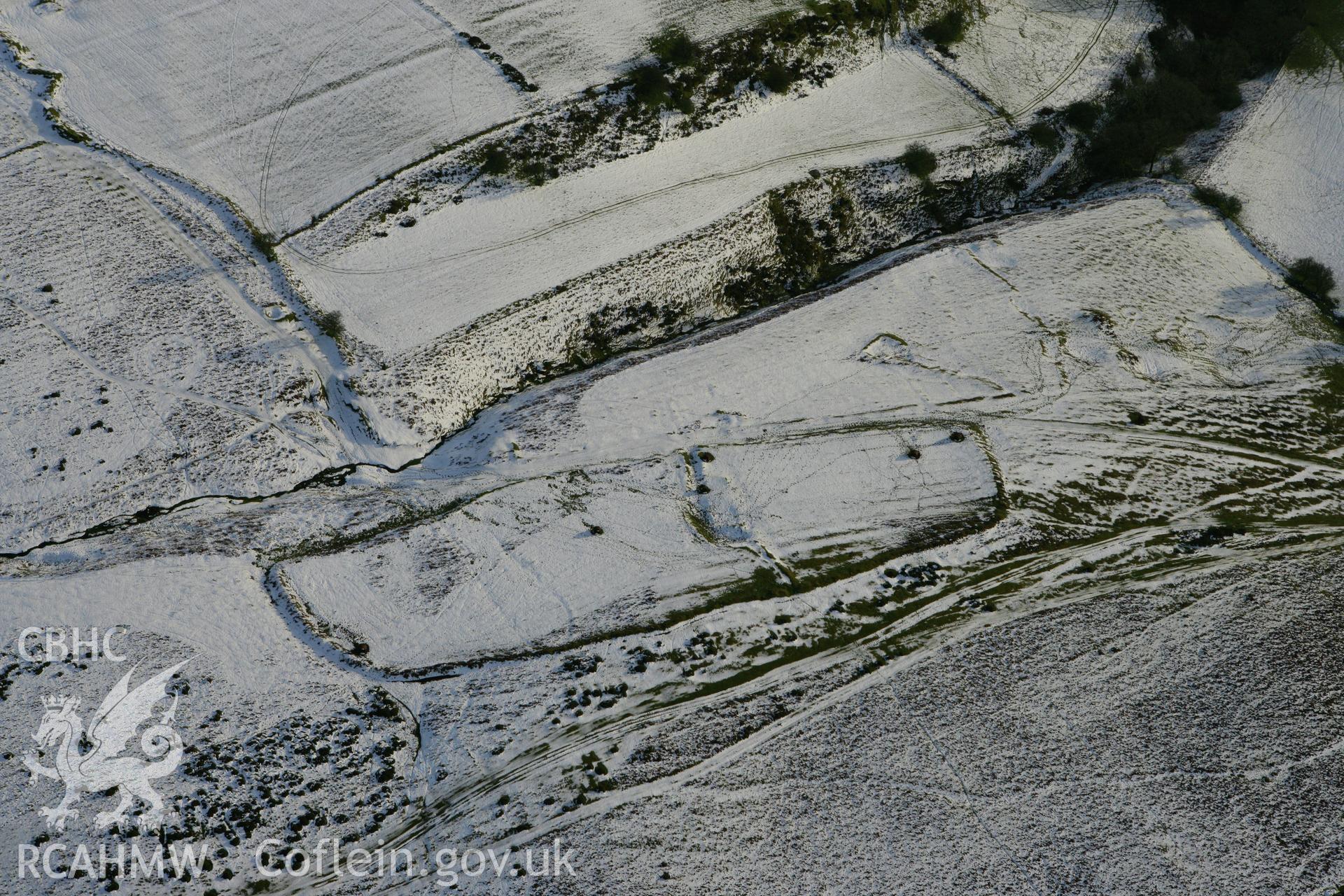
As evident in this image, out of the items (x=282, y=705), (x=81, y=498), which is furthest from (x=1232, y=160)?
(x=81, y=498)

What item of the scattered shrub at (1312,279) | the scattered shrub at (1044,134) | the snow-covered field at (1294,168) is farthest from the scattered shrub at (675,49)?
the scattered shrub at (1312,279)

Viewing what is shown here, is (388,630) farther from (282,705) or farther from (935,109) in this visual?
(935,109)

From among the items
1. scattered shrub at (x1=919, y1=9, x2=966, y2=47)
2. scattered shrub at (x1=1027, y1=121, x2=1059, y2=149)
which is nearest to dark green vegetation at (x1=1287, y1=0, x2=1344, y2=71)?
scattered shrub at (x1=1027, y1=121, x2=1059, y2=149)

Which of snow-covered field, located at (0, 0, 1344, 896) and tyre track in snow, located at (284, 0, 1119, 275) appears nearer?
snow-covered field, located at (0, 0, 1344, 896)

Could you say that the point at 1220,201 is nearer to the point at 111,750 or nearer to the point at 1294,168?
the point at 1294,168

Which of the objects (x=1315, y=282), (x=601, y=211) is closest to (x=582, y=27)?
(x=601, y=211)

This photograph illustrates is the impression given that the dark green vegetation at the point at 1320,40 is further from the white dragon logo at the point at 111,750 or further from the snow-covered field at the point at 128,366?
the white dragon logo at the point at 111,750
